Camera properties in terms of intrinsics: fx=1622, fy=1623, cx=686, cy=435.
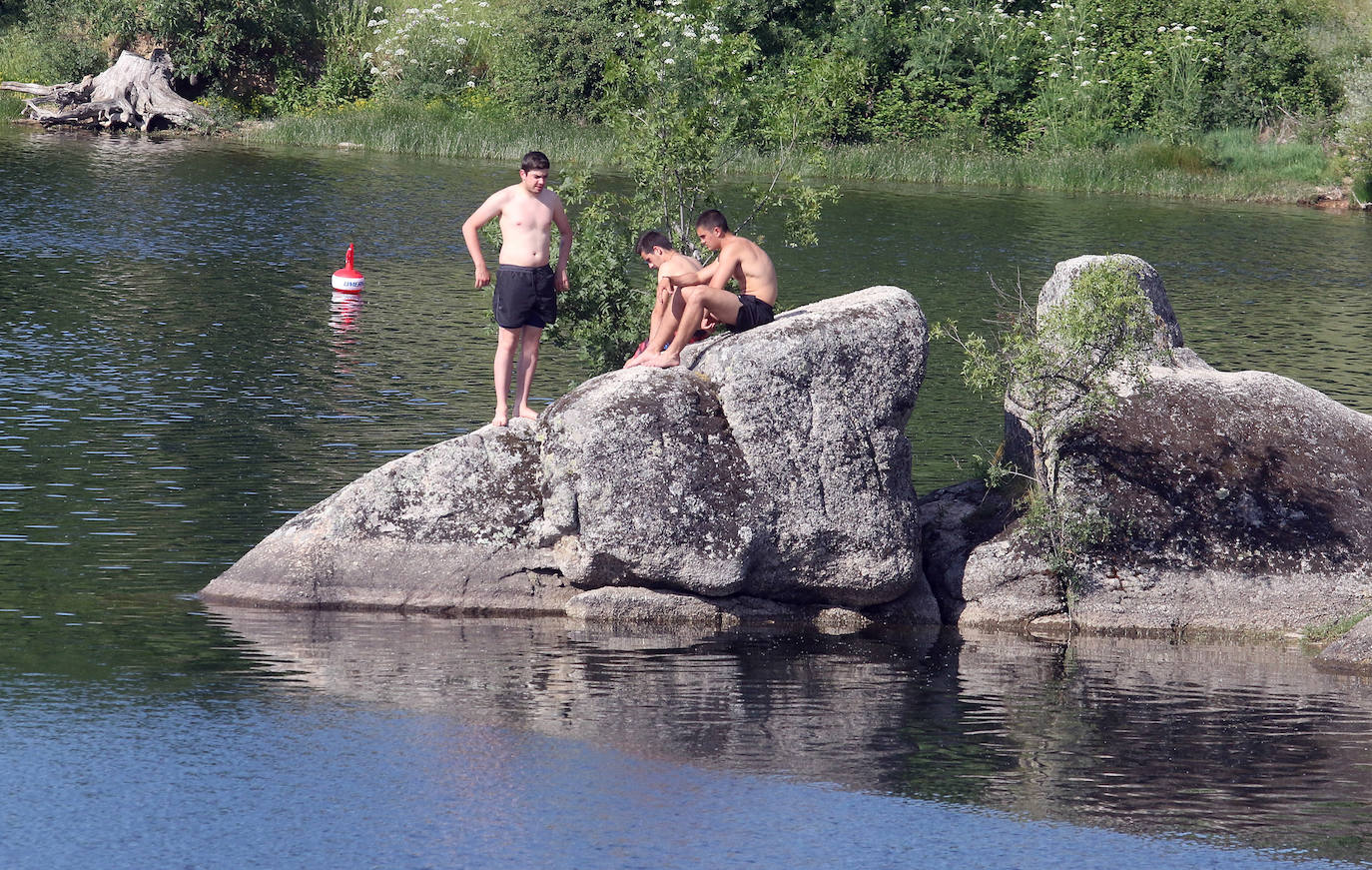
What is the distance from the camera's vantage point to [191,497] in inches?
539

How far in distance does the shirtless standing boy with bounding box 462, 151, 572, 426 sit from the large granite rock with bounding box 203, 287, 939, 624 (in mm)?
1112


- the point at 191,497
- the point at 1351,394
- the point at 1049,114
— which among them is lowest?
the point at 191,497

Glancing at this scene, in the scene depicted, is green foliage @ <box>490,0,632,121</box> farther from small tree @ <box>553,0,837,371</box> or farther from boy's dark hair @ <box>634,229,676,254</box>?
boy's dark hair @ <box>634,229,676,254</box>

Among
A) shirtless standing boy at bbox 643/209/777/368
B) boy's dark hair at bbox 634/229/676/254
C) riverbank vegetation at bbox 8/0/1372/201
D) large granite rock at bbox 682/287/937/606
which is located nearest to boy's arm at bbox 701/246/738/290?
shirtless standing boy at bbox 643/209/777/368

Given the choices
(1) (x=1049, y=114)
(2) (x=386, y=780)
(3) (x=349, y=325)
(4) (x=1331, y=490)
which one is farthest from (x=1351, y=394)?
(1) (x=1049, y=114)

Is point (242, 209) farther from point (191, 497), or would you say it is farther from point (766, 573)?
point (766, 573)

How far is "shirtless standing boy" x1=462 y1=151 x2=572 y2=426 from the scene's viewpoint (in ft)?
40.4

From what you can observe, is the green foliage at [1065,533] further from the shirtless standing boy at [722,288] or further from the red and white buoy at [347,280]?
the red and white buoy at [347,280]

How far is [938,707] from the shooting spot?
32.4 ft

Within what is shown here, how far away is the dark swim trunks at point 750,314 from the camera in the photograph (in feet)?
40.1

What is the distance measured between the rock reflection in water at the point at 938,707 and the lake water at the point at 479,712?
0.03 metres

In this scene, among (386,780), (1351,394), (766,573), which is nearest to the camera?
(386,780)

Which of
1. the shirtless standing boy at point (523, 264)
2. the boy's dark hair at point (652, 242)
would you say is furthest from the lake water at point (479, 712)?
the boy's dark hair at point (652, 242)

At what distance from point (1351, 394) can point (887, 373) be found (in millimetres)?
9897
